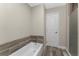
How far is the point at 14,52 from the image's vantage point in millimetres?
1382

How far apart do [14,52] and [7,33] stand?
1.09 feet

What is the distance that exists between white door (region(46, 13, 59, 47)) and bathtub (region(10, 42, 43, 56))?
198 millimetres

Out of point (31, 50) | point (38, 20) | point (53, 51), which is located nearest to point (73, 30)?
point (53, 51)

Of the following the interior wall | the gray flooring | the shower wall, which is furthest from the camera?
the shower wall

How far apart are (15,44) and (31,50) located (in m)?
0.29

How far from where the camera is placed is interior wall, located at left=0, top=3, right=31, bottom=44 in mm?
1282

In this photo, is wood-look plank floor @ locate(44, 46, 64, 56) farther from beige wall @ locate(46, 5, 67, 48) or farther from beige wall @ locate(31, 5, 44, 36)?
beige wall @ locate(31, 5, 44, 36)

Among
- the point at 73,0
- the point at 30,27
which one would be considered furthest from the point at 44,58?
the point at 73,0

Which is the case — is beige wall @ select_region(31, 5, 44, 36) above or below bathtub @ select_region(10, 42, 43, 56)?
above

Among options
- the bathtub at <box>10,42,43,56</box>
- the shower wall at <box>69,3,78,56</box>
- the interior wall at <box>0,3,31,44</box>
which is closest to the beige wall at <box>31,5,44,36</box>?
the interior wall at <box>0,3,31,44</box>

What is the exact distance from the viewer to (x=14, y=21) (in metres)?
1.39

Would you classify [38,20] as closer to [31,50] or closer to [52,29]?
[52,29]

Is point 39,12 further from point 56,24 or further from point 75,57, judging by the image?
point 75,57

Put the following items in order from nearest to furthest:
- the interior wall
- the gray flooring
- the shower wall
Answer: the interior wall → the gray flooring → the shower wall
